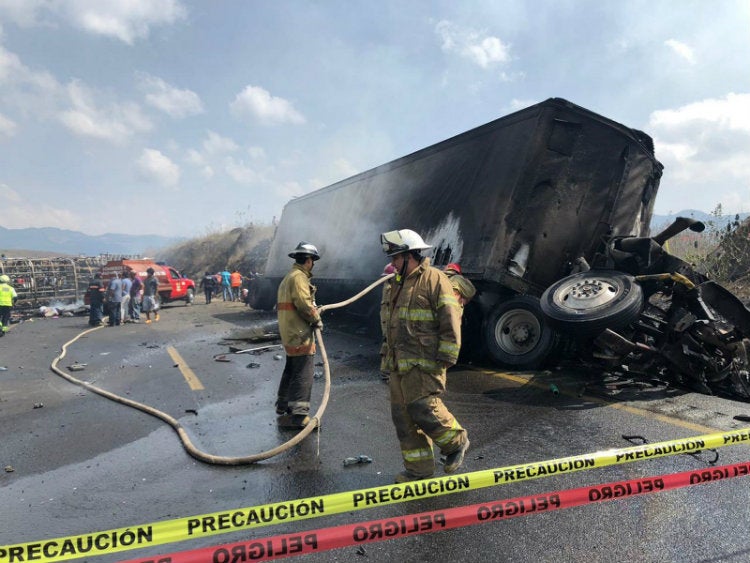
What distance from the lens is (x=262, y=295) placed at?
56.8 feet

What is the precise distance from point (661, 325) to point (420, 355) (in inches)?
156

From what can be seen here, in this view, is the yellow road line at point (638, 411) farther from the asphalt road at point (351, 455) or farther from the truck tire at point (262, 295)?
the truck tire at point (262, 295)

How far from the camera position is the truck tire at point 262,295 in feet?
55.6

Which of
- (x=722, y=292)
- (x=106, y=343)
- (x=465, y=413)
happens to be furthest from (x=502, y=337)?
(x=106, y=343)

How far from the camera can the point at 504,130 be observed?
295 inches

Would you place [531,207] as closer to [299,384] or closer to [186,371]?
[299,384]

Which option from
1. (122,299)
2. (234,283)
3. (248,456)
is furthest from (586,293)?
(234,283)

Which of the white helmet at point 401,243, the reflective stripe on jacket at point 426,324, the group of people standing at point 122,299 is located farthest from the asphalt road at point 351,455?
the group of people standing at point 122,299

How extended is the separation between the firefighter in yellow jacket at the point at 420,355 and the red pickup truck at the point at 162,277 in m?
17.0

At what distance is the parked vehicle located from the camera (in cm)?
518

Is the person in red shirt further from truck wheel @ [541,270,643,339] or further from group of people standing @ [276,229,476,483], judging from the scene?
group of people standing @ [276,229,476,483]

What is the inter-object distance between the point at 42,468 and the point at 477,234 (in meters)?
5.99

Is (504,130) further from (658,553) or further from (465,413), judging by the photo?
(658,553)

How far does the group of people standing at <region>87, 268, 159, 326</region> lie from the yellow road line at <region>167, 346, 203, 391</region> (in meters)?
6.22
